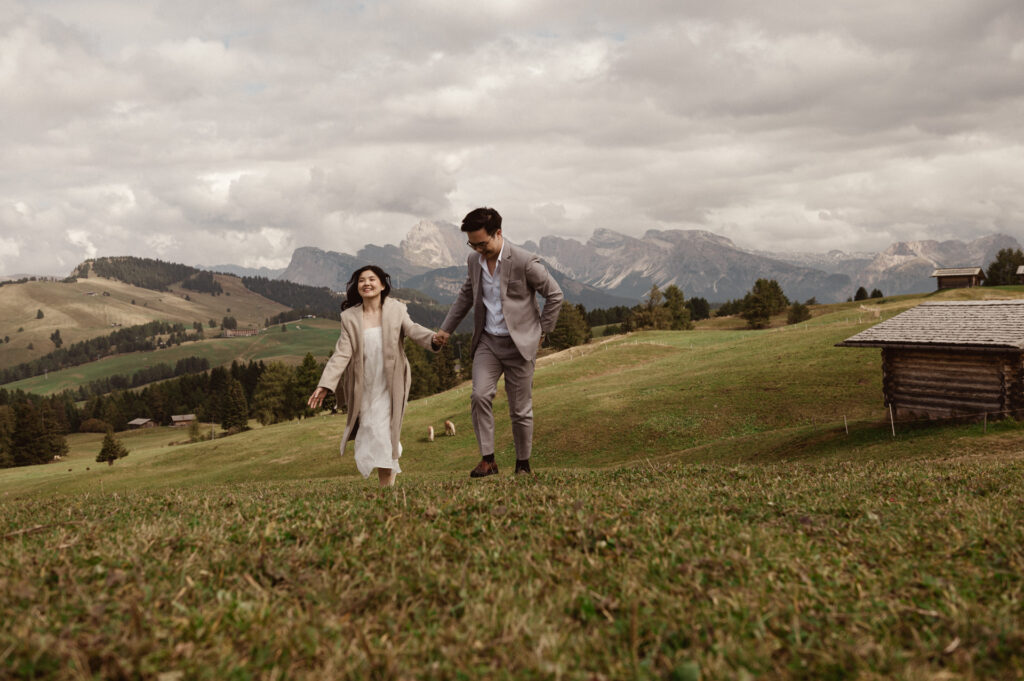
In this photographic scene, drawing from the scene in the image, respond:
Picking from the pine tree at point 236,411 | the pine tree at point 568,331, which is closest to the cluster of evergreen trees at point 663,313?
the pine tree at point 568,331

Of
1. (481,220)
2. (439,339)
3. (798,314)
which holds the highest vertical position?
(481,220)

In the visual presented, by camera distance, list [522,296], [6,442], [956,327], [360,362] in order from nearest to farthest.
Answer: [522,296]
[360,362]
[956,327]
[6,442]

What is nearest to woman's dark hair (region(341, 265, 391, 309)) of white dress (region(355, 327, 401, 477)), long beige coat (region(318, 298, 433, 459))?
long beige coat (region(318, 298, 433, 459))

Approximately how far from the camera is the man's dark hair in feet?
33.3

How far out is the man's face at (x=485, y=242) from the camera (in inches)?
400

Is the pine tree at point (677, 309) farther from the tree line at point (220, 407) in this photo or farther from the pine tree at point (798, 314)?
the tree line at point (220, 407)

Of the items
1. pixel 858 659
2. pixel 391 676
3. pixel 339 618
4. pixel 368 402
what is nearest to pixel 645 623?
pixel 858 659

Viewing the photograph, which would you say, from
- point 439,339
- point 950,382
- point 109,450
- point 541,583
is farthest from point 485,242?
point 109,450

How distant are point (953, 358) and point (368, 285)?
75.4ft

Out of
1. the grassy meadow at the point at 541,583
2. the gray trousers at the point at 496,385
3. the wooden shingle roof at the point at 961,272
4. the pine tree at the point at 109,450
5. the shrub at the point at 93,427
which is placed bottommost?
the shrub at the point at 93,427

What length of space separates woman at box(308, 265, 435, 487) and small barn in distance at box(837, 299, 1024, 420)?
20976mm

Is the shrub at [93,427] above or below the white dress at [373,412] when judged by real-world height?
below

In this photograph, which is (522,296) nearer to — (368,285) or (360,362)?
(368,285)

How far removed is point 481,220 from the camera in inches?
400
